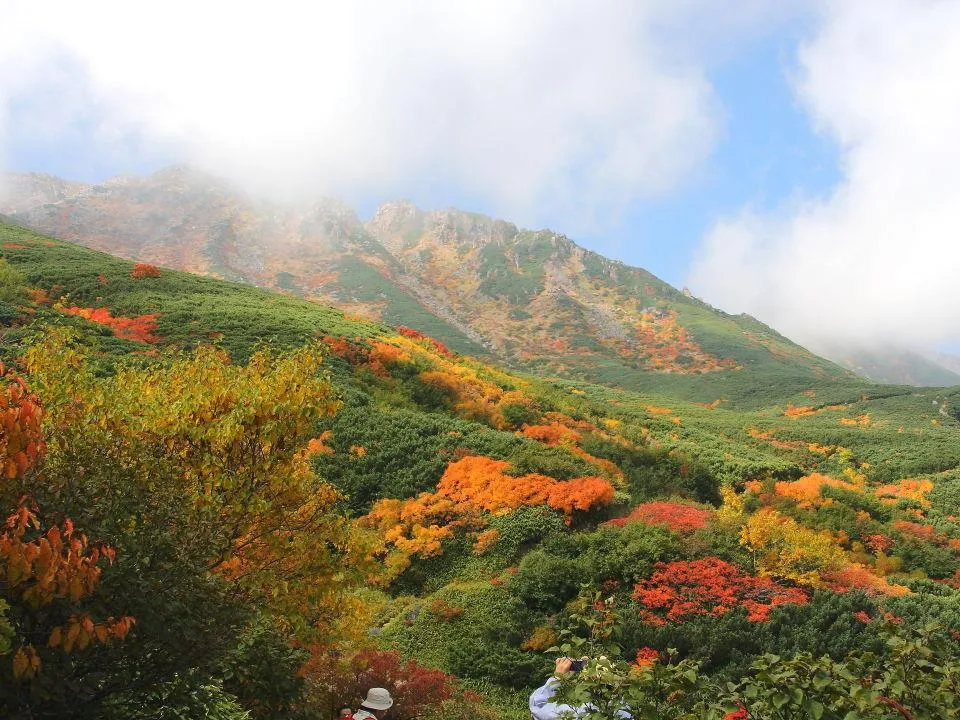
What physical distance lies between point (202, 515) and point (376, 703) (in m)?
3.98

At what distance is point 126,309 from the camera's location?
3481cm

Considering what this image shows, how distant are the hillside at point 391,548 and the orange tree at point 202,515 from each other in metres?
0.03

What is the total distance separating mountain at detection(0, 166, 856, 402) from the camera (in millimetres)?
97000

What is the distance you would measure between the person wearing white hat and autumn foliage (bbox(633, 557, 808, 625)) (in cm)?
576

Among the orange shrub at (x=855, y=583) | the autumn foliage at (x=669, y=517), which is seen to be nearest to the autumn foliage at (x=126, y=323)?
the autumn foliage at (x=669, y=517)

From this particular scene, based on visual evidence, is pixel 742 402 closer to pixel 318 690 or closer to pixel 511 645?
pixel 511 645

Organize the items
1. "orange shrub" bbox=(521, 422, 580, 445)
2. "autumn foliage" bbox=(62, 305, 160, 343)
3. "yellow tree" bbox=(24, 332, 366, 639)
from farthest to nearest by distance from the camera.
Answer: "autumn foliage" bbox=(62, 305, 160, 343), "orange shrub" bbox=(521, 422, 580, 445), "yellow tree" bbox=(24, 332, 366, 639)

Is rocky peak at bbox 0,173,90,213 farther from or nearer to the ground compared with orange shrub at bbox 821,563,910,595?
farther from the ground

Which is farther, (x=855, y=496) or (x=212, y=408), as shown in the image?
(x=855, y=496)

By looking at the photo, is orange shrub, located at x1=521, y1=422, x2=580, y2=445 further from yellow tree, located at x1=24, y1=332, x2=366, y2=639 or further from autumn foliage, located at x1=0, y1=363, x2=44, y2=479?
autumn foliage, located at x1=0, y1=363, x2=44, y2=479

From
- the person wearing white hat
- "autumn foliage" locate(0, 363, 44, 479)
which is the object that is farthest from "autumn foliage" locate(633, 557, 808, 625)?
"autumn foliage" locate(0, 363, 44, 479)

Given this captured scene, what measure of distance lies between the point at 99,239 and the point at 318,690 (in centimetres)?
13579

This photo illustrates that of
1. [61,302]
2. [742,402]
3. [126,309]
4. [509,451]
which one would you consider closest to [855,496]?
[509,451]

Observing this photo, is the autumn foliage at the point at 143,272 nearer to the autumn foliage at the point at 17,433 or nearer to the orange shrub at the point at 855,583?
the autumn foliage at the point at 17,433
